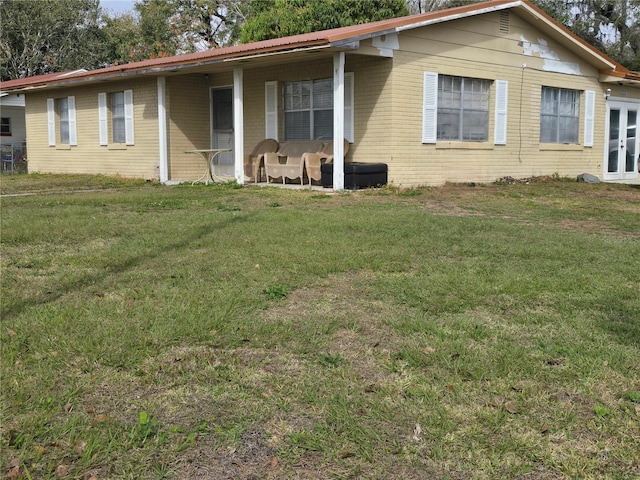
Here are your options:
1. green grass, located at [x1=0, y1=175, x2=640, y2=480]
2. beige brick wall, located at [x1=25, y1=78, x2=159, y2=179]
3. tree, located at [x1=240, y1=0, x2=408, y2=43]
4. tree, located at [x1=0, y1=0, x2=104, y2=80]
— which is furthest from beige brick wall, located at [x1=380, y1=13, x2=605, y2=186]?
tree, located at [x1=0, y1=0, x2=104, y2=80]

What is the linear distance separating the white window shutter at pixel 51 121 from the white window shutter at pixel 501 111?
1331 centimetres

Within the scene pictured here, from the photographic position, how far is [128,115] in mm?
18047

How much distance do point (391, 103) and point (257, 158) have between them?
3647mm

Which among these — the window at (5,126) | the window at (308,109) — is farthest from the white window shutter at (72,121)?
the window at (5,126)

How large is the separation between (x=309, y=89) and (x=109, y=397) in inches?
503

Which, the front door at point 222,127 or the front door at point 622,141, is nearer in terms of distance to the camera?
the front door at point 222,127

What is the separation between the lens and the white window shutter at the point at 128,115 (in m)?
18.0

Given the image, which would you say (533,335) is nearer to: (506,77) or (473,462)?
(473,462)

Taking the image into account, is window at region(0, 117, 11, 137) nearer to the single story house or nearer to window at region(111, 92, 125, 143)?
the single story house

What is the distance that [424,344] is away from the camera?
13.2 feet

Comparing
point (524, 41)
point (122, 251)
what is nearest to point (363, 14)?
point (524, 41)

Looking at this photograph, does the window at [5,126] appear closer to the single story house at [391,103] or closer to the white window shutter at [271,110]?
the single story house at [391,103]

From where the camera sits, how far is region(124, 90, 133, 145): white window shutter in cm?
1798

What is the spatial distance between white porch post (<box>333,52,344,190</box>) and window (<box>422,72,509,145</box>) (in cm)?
221
